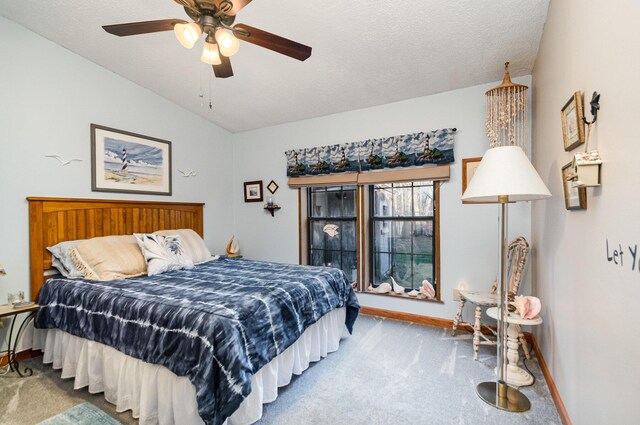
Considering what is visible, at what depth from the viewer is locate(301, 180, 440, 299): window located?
3.48 metres

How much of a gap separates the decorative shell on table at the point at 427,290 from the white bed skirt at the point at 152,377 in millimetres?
1342

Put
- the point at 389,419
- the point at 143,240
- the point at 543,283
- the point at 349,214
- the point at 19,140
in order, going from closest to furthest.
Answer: the point at 389,419 < the point at 543,283 < the point at 19,140 < the point at 143,240 < the point at 349,214

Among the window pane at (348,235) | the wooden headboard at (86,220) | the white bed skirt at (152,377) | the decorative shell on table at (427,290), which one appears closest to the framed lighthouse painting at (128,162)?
the wooden headboard at (86,220)

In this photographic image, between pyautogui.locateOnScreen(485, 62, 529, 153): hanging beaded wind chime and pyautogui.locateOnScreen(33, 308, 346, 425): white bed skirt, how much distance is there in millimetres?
2321

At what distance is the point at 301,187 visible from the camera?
4.12 m

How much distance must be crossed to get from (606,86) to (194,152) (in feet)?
13.6

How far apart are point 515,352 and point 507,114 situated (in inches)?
78.0

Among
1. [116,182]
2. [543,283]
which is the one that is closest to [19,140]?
[116,182]

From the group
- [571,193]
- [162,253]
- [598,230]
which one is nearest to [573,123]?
[571,193]

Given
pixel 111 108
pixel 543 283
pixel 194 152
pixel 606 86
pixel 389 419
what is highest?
pixel 111 108

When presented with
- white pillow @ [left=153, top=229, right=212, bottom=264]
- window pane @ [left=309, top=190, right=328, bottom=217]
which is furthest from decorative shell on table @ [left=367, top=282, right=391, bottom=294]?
white pillow @ [left=153, top=229, right=212, bottom=264]

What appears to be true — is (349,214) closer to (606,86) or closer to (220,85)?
(220,85)

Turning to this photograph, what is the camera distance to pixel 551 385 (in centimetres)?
203

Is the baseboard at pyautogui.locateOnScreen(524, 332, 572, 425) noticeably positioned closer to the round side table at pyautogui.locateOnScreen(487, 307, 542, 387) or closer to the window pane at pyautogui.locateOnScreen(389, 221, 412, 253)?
the round side table at pyautogui.locateOnScreen(487, 307, 542, 387)
